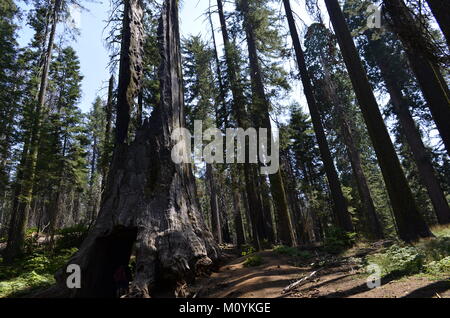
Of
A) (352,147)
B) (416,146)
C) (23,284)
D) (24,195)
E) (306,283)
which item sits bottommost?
(306,283)

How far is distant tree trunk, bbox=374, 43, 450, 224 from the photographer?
47.0 ft

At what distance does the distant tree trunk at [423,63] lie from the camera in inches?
230

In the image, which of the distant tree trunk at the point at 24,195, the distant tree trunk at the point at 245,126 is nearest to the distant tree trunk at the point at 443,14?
the distant tree trunk at the point at 245,126

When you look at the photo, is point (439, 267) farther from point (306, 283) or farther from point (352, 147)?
point (352, 147)

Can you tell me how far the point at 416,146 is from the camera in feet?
53.7

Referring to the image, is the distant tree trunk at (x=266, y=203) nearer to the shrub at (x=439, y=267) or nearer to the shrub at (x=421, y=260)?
the shrub at (x=421, y=260)

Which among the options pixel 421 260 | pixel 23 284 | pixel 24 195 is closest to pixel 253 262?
pixel 421 260

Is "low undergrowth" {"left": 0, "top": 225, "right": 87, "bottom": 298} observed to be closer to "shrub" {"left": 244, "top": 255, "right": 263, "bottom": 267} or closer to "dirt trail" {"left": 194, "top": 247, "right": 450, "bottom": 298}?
"dirt trail" {"left": 194, "top": 247, "right": 450, "bottom": 298}

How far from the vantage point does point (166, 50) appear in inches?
399

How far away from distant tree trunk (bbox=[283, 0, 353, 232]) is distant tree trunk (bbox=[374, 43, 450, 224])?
699cm

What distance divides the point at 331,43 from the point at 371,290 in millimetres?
10224

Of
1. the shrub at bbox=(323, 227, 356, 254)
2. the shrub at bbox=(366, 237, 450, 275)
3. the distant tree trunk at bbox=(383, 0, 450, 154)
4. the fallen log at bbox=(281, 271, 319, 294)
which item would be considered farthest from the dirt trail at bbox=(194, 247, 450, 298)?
the distant tree trunk at bbox=(383, 0, 450, 154)

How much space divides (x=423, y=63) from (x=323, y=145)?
15.2ft

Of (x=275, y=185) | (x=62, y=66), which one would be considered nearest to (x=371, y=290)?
(x=275, y=185)
